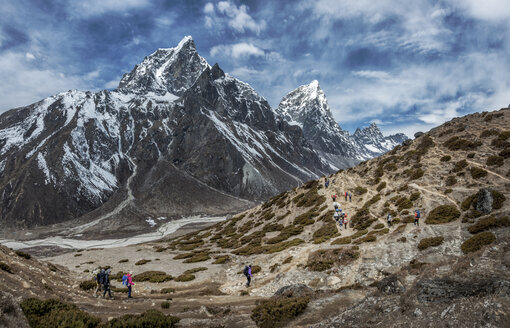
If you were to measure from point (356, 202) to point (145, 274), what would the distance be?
41103 mm

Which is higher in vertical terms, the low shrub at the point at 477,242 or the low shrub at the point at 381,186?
the low shrub at the point at 381,186

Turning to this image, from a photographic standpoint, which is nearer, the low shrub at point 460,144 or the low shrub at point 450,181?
the low shrub at point 450,181

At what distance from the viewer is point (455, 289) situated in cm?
1172

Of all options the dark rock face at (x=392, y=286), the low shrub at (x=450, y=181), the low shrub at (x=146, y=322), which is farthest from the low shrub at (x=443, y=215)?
the low shrub at (x=146, y=322)

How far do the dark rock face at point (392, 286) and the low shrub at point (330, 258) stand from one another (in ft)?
47.2

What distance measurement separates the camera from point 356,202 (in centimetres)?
5778

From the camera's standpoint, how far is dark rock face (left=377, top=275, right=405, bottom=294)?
15709 millimetres

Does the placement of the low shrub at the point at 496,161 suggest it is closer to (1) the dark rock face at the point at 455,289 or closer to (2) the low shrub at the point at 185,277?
(1) the dark rock face at the point at 455,289

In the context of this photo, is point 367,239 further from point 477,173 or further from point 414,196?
point 477,173

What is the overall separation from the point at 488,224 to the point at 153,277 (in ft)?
133

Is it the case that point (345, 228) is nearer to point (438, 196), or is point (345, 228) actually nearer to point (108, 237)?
point (438, 196)

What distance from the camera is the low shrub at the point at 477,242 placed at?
925 inches

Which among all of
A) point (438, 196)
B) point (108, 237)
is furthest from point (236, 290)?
point (108, 237)

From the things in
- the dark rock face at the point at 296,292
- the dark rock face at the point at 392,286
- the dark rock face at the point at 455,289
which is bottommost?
the dark rock face at the point at 296,292
